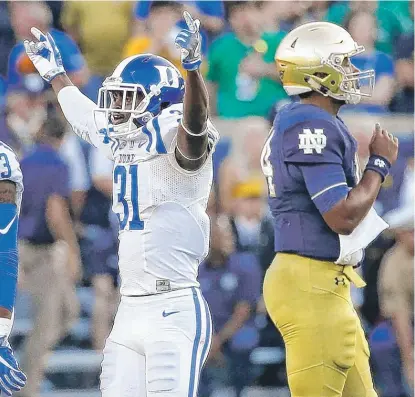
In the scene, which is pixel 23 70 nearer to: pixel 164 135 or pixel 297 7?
pixel 297 7

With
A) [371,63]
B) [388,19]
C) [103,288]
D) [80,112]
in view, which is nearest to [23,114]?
[103,288]

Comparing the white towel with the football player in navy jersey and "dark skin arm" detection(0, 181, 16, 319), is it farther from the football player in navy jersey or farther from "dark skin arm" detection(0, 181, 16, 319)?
"dark skin arm" detection(0, 181, 16, 319)

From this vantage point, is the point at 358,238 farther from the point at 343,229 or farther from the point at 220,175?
the point at 220,175

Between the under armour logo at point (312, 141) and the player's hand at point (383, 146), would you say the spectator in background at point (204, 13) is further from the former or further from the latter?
the under armour logo at point (312, 141)

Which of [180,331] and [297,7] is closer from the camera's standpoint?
[180,331]

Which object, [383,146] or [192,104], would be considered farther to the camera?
[383,146]

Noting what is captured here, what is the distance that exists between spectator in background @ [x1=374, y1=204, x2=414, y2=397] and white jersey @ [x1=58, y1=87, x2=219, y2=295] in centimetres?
311

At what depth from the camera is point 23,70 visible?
7.09m

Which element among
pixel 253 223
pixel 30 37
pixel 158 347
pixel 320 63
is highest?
pixel 30 37

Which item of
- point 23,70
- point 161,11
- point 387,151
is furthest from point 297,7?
point 387,151

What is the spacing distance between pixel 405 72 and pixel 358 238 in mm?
3747

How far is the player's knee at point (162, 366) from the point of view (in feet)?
13.5

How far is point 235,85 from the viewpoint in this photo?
24.2 feet

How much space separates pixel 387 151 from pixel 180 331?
1035 mm
